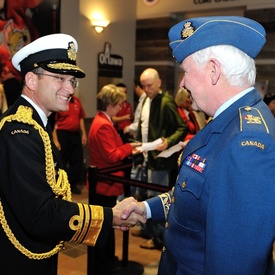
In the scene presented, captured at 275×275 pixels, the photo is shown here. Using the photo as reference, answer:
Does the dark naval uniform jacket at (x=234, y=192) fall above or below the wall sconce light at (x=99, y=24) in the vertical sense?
below

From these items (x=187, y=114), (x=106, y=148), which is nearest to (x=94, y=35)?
(x=187, y=114)

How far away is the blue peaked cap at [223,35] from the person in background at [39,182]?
0.72 meters

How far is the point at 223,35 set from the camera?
1144 mm

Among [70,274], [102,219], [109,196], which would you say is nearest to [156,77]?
[109,196]

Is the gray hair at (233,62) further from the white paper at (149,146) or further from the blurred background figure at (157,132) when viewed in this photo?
the blurred background figure at (157,132)

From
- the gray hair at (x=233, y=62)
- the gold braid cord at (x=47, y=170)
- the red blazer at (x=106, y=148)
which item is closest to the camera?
the gray hair at (x=233, y=62)

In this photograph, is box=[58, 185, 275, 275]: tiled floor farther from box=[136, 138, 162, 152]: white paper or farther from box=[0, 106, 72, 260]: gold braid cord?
box=[0, 106, 72, 260]: gold braid cord

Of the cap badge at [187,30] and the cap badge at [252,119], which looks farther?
the cap badge at [187,30]

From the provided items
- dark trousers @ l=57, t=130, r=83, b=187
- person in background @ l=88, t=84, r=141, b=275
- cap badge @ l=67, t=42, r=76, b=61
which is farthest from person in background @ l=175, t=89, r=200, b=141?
cap badge @ l=67, t=42, r=76, b=61

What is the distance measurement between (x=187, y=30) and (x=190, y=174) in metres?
0.51

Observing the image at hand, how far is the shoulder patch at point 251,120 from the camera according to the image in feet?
3.46

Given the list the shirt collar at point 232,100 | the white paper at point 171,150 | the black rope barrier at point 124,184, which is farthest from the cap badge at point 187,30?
the white paper at point 171,150

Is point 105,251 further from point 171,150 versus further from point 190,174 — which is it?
point 190,174

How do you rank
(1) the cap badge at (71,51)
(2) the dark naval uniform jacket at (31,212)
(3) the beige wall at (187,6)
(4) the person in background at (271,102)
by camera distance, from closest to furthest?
(2) the dark naval uniform jacket at (31,212)
(1) the cap badge at (71,51)
(4) the person in background at (271,102)
(3) the beige wall at (187,6)
